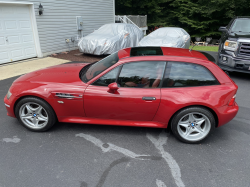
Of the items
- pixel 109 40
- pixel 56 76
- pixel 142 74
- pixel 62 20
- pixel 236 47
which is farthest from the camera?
pixel 62 20

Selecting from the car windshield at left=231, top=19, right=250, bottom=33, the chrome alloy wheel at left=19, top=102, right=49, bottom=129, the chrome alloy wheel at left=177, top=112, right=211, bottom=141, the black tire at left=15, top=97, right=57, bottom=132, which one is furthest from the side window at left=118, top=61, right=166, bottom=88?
the car windshield at left=231, top=19, right=250, bottom=33

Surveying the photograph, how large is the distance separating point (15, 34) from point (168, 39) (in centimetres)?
683

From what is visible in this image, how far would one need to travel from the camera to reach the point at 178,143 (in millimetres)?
3369

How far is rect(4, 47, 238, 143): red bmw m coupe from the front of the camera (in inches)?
124

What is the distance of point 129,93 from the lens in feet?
10.4

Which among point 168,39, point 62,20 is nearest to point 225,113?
point 168,39

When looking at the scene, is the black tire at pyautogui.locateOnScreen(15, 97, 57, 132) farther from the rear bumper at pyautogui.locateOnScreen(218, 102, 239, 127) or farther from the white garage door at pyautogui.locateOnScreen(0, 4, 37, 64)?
the white garage door at pyautogui.locateOnScreen(0, 4, 37, 64)

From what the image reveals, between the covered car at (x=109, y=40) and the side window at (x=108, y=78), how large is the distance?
6240 mm

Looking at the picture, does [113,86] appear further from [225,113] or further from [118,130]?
[225,113]

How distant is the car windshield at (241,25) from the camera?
7.07 meters

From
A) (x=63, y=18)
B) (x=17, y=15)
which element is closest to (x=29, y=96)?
(x=17, y=15)

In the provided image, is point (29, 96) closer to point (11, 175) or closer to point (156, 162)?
point (11, 175)

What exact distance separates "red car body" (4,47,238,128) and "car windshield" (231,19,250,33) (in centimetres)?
499

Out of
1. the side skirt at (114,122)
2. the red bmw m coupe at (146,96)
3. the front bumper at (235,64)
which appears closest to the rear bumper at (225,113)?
the red bmw m coupe at (146,96)
